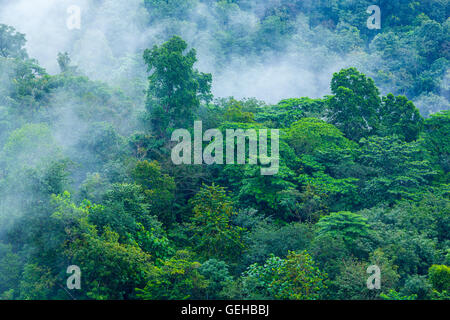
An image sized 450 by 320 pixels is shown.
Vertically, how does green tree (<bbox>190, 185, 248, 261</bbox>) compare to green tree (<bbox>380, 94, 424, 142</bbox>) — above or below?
below

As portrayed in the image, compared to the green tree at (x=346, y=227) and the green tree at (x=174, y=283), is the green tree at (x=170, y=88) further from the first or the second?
the green tree at (x=174, y=283)

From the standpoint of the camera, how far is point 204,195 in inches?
619

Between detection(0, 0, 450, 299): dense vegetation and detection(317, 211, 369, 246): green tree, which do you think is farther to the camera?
detection(317, 211, 369, 246): green tree

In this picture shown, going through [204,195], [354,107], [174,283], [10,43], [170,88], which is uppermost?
[10,43]

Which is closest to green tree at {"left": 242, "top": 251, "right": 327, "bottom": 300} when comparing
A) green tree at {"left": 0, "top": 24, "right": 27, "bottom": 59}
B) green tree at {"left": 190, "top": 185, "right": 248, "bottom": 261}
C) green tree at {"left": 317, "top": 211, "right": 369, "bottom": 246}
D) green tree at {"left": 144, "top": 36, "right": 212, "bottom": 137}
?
green tree at {"left": 317, "top": 211, "right": 369, "bottom": 246}

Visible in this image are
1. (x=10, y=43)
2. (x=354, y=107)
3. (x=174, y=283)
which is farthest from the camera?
(x=10, y=43)

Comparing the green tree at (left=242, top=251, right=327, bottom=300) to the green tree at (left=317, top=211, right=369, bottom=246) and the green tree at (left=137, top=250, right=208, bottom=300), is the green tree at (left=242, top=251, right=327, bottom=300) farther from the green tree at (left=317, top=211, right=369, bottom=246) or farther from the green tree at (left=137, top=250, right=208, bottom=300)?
the green tree at (left=317, top=211, right=369, bottom=246)

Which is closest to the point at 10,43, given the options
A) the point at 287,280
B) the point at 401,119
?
the point at 401,119

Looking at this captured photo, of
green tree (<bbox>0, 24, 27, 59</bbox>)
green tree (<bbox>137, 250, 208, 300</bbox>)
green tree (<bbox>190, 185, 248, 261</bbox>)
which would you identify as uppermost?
green tree (<bbox>0, 24, 27, 59</bbox>)

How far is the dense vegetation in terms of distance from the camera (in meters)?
12.8

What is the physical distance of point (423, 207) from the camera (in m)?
15.9

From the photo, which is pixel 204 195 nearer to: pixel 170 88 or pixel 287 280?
pixel 287 280

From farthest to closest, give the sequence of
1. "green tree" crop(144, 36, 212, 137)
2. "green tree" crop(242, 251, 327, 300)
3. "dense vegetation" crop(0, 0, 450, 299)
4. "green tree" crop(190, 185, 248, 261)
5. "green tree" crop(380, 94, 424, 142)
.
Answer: "green tree" crop(380, 94, 424, 142) < "green tree" crop(144, 36, 212, 137) < "green tree" crop(190, 185, 248, 261) < "dense vegetation" crop(0, 0, 450, 299) < "green tree" crop(242, 251, 327, 300)
